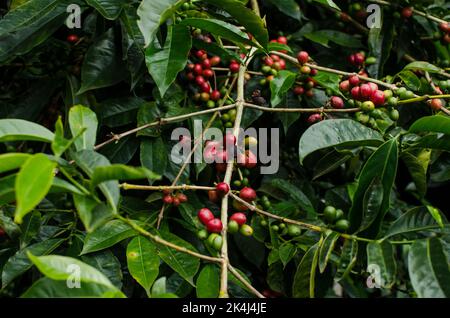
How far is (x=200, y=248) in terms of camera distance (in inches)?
46.4

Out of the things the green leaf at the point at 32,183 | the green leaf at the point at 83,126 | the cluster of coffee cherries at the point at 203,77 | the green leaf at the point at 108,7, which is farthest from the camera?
the cluster of coffee cherries at the point at 203,77

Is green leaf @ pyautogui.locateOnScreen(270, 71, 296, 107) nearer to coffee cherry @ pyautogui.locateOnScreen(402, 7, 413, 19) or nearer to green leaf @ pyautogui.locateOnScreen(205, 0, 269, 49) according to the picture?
green leaf @ pyautogui.locateOnScreen(205, 0, 269, 49)

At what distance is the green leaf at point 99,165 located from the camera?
2.32 ft

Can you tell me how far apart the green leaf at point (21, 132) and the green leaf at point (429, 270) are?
50 centimetres

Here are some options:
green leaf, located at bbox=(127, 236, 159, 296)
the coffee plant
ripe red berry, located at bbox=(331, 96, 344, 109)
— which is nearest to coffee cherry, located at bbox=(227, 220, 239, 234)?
the coffee plant

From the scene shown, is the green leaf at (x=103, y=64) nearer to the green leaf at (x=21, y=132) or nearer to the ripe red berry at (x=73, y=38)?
the ripe red berry at (x=73, y=38)

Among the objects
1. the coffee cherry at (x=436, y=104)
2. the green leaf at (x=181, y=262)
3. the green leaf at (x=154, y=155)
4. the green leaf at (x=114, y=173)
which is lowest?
the green leaf at (x=181, y=262)

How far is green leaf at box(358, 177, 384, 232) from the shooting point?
34.2 inches

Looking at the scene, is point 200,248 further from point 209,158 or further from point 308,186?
point 308,186

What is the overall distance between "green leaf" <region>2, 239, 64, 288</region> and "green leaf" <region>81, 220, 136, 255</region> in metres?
0.09

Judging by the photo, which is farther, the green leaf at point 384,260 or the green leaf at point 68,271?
the green leaf at point 384,260

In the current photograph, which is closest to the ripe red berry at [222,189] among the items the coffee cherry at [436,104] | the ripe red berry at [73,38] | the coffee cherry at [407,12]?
the coffee cherry at [436,104]

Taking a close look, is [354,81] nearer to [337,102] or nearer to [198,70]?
[337,102]

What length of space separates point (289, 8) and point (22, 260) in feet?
2.81
